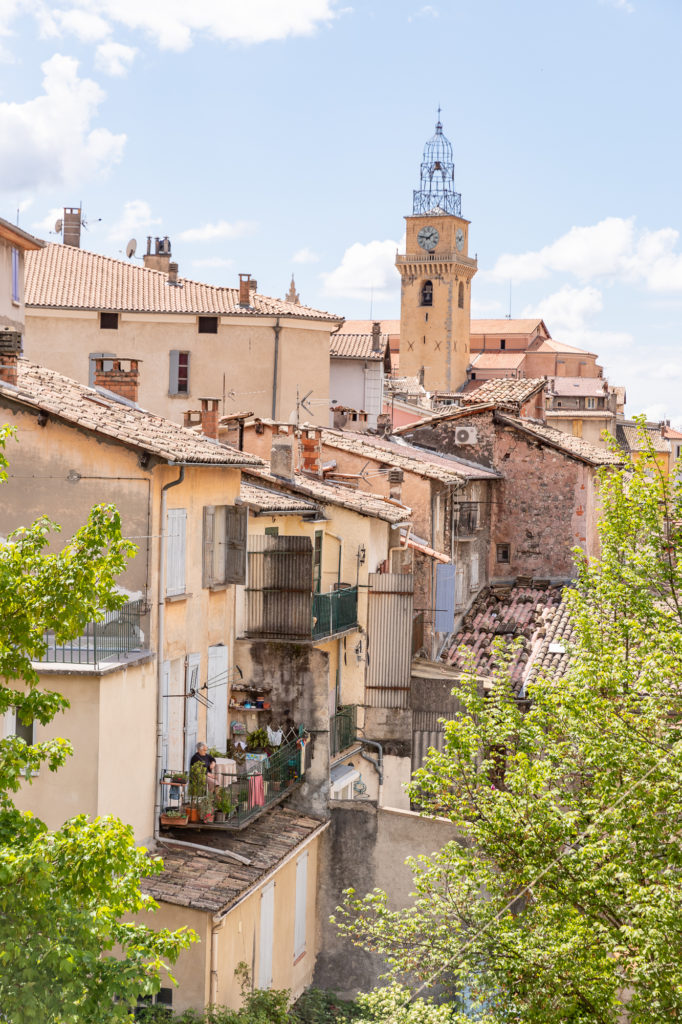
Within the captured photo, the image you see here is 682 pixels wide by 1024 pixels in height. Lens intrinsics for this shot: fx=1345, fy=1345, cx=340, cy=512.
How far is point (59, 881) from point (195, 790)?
1039cm

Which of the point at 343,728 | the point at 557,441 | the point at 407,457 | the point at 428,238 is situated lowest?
the point at 343,728

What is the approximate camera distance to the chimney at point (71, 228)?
50469 millimetres

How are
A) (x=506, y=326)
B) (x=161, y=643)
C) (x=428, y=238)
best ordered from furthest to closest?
(x=506, y=326) → (x=428, y=238) → (x=161, y=643)

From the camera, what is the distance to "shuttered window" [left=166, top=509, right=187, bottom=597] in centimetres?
2050

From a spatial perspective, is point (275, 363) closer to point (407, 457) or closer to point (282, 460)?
point (407, 457)

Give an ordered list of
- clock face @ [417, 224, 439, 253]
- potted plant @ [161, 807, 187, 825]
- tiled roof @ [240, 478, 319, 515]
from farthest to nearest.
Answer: clock face @ [417, 224, 439, 253] < tiled roof @ [240, 478, 319, 515] < potted plant @ [161, 807, 187, 825]

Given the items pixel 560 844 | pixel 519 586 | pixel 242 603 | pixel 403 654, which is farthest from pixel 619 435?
pixel 560 844

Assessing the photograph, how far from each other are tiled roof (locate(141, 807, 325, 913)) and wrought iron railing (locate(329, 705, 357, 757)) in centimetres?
459

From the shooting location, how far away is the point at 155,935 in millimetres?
11156

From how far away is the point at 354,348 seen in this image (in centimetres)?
5716

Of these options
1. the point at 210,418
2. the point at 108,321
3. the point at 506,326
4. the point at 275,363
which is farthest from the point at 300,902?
the point at 506,326

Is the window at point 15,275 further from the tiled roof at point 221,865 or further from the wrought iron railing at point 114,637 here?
the tiled roof at point 221,865

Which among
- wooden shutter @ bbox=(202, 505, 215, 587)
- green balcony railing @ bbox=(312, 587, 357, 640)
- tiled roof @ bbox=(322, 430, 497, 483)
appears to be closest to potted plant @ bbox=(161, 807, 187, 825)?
wooden shutter @ bbox=(202, 505, 215, 587)

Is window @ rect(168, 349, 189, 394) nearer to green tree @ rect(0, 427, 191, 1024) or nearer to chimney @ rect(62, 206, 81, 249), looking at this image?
chimney @ rect(62, 206, 81, 249)
